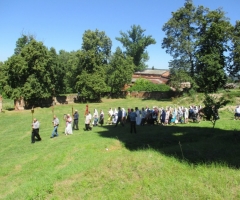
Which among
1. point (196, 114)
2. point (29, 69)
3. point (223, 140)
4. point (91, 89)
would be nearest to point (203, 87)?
point (91, 89)

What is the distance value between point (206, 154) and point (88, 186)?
4580mm

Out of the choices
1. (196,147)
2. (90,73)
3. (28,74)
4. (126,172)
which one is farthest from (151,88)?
(126,172)

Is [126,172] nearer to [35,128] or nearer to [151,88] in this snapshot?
[35,128]

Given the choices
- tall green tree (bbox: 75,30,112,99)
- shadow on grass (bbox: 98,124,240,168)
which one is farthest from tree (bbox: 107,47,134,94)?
shadow on grass (bbox: 98,124,240,168)

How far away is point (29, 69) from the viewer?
120 feet

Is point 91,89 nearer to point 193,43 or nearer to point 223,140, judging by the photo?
point 193,43

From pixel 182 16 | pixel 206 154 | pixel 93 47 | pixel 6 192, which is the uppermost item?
pixel 182 16

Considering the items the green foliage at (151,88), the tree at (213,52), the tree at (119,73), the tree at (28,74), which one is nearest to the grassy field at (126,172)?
the tree at (28,74)

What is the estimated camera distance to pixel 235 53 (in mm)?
41312

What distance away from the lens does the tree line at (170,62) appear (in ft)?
118

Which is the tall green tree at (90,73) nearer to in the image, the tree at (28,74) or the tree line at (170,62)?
the tree line at (170,62)

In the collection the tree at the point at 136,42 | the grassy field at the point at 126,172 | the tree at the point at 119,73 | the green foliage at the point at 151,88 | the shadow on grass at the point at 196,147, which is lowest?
the grassy field at the point at 126,172

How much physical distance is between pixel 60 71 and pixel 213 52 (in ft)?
81.0

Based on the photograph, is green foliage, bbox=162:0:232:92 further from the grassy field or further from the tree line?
the grassy field
